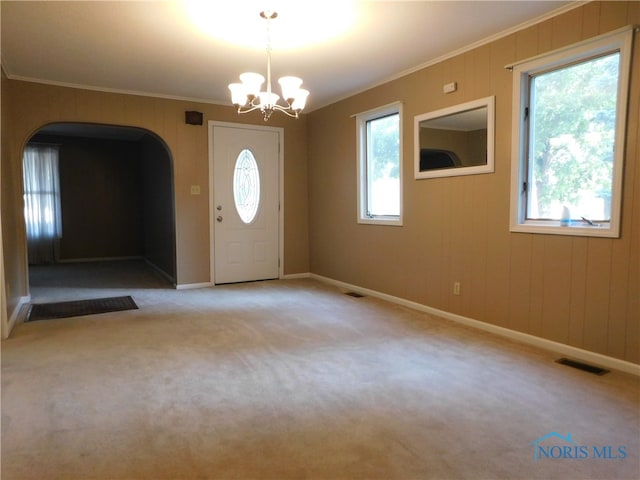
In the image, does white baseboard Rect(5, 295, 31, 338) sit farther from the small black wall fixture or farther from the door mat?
the small black wall fixture

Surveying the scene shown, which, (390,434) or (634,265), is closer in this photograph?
(390,434)

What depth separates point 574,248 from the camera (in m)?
3.02

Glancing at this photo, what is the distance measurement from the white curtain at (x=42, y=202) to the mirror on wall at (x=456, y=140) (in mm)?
7183

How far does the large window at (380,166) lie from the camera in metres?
Answer: 4.72

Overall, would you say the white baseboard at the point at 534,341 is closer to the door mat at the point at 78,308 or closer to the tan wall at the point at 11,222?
the door mat at the point at 78,308

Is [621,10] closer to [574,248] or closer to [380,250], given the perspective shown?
[574,248]

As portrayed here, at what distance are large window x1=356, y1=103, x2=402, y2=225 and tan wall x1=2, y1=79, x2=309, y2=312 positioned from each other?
1.38 metres

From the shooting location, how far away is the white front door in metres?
5.77

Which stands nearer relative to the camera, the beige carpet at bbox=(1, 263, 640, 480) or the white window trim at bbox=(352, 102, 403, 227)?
the beige carpet at bbox=(1, 263, 640, 480)

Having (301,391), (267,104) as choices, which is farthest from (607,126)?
(301,391)

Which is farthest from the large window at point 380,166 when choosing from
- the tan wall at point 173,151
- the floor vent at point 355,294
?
the tan wall at point 173,151

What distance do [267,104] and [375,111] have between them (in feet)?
6.35

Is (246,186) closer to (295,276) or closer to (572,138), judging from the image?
(295,276)
